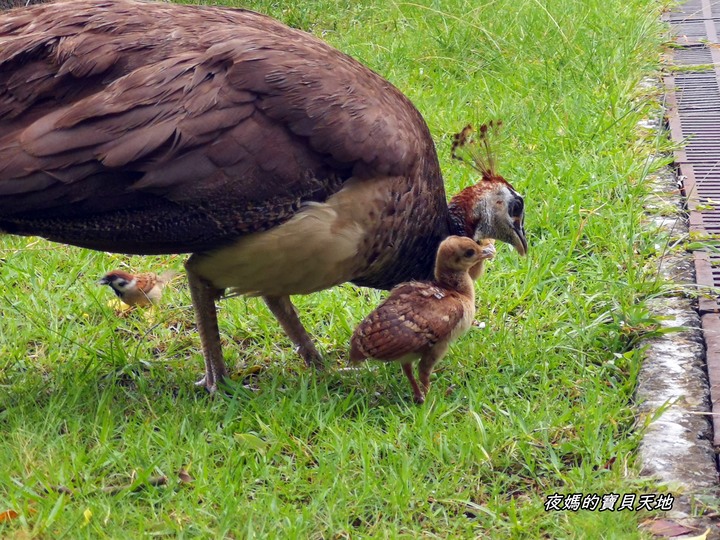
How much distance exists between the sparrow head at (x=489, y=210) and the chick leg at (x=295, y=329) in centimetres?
80

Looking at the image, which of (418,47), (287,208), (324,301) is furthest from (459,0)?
(287,208)

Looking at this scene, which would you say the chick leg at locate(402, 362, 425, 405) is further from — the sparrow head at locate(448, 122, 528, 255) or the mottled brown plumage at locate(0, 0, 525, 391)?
the sparrow head at locate(448, 122, 528, 255)

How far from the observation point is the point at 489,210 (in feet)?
14.8

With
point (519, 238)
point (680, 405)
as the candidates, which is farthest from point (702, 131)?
point (680, 405)

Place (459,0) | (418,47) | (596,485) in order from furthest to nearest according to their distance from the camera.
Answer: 1. (459,0)
2. (418,47)
3. (596,485)

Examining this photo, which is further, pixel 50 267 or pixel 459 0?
pixel 459 0

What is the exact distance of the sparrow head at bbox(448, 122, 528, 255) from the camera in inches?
177

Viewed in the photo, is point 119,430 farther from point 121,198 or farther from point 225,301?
point 225,301

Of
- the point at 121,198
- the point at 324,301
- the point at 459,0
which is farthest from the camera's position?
the point at 459,0

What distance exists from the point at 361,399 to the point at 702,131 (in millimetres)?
3225

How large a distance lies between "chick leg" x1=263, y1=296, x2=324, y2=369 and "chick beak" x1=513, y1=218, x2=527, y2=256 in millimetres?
998

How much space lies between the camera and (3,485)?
11.4 feet

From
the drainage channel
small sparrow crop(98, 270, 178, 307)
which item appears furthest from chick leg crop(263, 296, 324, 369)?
the drainage channel

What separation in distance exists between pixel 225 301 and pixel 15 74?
1545 mm
